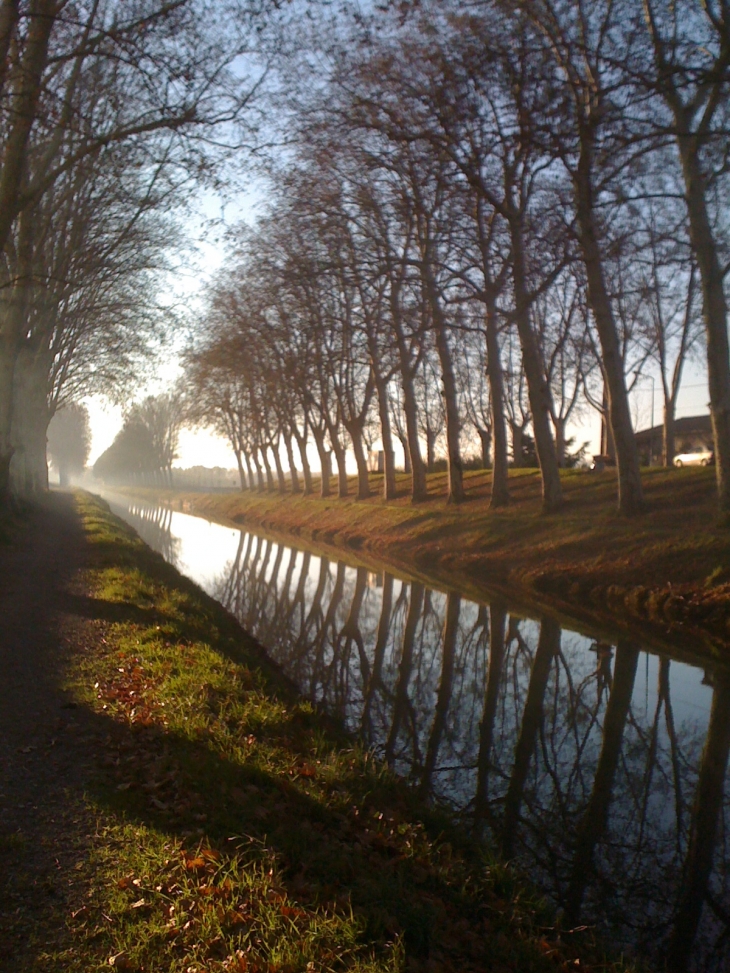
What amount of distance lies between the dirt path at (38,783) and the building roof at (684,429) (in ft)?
170

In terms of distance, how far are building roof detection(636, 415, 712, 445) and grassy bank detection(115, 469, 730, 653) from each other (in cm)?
3154

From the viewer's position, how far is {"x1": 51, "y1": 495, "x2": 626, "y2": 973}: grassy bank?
3.76 metres

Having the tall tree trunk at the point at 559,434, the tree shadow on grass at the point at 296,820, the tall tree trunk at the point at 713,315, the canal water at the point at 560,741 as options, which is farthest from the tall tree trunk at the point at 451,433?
the tree shadow on grass at the point at 296,820

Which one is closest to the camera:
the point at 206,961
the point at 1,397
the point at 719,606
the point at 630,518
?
the point at 206,961

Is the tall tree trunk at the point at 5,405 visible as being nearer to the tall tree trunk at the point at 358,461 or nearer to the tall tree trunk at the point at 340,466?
the tall tree trunk at the point at 358,461

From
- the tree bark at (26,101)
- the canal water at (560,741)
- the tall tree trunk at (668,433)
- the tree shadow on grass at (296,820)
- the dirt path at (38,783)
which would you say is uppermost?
the tree bark at (26,101)

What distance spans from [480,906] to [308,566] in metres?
19.4

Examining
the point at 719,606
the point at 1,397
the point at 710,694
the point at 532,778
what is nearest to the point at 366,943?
the point at 532,778

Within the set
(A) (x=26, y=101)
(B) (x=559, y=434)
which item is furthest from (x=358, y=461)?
(A) (x=26, y=101)

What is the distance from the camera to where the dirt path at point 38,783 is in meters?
3.84

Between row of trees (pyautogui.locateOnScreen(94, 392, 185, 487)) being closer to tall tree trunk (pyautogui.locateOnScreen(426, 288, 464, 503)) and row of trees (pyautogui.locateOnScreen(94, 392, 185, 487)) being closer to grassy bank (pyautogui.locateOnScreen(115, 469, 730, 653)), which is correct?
tall tree trunk (pyautogui.locateOnScreen(426, 288, 464, 503))

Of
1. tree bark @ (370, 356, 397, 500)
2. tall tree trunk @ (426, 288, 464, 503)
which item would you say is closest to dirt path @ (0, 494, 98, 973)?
tall tree trunk @ (426, 288, 464, 503)

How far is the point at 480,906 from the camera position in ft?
14.5

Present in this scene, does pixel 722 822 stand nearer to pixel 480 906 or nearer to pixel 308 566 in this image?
pixel 480 906
